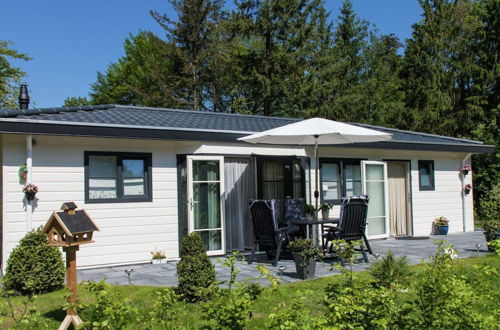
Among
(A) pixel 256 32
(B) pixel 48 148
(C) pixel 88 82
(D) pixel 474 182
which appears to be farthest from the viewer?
(C) pixel 88 82

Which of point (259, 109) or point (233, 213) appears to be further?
point (259, 109)

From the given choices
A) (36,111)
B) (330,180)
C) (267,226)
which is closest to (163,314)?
(267,226)

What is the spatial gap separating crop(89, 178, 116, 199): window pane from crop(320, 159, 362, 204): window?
4.34 m

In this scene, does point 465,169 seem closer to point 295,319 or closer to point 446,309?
point 446,309

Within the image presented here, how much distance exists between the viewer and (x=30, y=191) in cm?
686

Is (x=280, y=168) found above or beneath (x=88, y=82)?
beneath

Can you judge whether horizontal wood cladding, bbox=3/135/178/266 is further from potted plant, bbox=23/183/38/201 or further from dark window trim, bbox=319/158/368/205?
dark window trim, bbox=319/158/368/205

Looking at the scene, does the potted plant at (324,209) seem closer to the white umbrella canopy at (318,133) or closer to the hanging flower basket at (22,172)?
the white umbrella canopy at (318,133)

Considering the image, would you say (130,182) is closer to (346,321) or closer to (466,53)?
(346,321)

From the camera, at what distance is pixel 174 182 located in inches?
327

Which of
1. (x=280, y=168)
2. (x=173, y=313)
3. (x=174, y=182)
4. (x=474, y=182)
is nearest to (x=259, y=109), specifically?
(x=474, y=182)

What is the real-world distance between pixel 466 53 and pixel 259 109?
9.90 metres

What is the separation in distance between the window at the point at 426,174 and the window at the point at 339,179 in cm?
206

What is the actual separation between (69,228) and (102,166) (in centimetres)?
352
